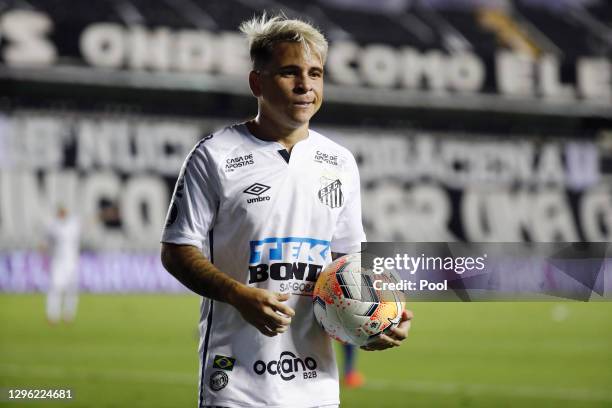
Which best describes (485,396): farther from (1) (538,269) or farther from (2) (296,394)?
(2) (296,394)

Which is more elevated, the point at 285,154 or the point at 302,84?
the point at 302,84

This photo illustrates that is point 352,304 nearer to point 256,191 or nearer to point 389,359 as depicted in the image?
point 256,191

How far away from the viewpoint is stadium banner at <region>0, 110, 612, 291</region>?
76.7 ft

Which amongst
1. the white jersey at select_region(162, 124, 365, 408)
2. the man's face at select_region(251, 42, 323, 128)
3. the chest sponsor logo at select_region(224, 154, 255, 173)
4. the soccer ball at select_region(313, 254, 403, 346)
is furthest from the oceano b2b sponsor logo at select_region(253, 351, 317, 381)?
the man's face at select_region(251, 42, 323, 128)

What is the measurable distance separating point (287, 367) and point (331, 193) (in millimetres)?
581

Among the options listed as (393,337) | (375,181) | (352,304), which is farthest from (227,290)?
(375,181)

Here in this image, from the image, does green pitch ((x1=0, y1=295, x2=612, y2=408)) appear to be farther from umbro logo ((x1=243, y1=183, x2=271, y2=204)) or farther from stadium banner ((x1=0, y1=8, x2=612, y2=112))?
stadium banner ((x1=0, y1=8, x2=612, y2=112))

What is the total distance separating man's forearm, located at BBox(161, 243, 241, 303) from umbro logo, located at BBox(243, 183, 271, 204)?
9.4 inches

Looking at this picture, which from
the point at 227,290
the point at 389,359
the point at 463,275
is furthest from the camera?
the point at 389,359

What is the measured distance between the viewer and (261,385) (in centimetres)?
333

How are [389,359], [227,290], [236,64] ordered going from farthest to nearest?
1. [236,64]
2. [389,359]
3. [227,290]

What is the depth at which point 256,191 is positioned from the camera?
337 centimetres

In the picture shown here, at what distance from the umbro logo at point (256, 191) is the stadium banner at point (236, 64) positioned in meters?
21.2

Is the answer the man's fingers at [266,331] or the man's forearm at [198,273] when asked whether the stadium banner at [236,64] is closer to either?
the man's forearm at [198,273]
